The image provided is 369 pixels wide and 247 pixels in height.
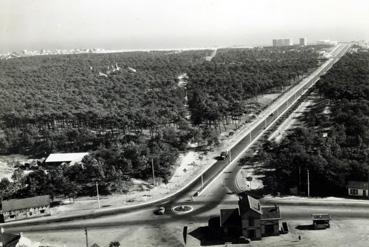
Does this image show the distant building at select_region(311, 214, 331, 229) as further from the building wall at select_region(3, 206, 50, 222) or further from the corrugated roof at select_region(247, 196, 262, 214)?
the building wall at select_region(3, 206, 50, 222)

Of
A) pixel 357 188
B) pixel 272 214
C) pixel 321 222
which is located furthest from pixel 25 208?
pixel 357 188

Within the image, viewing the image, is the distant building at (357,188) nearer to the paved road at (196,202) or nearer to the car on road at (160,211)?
the paved road at (196,202)

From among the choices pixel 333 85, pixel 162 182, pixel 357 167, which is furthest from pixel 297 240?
pixel 333 85

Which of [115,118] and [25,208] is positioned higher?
[115,118]

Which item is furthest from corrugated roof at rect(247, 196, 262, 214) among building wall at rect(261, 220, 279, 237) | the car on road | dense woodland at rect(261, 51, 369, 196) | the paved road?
dense woodland at rect(261, 51, 369, 196)

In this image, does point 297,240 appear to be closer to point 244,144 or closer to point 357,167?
point 357,167

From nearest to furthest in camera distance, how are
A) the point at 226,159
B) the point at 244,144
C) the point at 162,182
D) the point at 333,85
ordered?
1. the point at 162,182
2. the point at 226,159
3. the point at 244,144
4. the point at 333,85

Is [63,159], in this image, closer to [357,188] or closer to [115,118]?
[115,118]

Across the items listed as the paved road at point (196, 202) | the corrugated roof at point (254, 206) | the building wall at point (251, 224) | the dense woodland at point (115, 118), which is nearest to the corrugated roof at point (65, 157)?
the dense woodland at point (115, 118)
